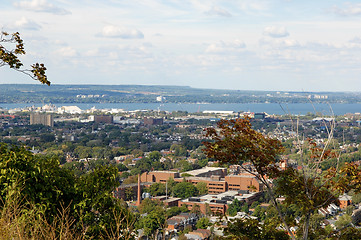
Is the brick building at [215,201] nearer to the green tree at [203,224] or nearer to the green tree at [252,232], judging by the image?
the green tree at [203,224]

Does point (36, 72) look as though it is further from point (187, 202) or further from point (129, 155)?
point (129, 155)

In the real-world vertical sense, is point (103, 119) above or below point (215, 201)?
below

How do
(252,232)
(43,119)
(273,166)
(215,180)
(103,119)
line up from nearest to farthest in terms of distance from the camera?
(252,232), (273,166), (215,180), (43,119), (103,119)

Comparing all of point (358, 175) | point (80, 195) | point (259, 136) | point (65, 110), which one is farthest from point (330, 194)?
point (65, 110)

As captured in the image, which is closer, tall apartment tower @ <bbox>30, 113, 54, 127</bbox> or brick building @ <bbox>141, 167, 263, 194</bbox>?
brick building @ <bbox>141, 167, 263, 194</bbox>

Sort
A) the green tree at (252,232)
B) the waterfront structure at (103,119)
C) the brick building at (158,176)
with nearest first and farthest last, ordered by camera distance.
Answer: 1. the green tree at (252,232)
2. the brick building at (158,176)
3. the waterfront structure at (103,119)

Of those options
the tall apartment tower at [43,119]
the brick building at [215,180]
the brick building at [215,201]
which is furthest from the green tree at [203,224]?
the tall apartment tower at [43,119]

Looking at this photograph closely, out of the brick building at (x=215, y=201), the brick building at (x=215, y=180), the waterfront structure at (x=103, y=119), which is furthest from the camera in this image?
the waterfront structure at (x=103, y=119)

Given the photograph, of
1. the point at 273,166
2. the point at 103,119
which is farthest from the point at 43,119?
the point at 273,166

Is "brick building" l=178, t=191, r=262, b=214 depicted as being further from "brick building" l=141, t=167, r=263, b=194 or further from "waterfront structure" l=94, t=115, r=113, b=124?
"waterfront structure" l=94, t=115, r=113, b=124

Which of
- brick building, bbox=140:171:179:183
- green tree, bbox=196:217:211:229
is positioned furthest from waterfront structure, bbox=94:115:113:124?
green tree, bbox=196:217:211:229

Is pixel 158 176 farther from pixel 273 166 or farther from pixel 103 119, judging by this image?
pixel 103 119
